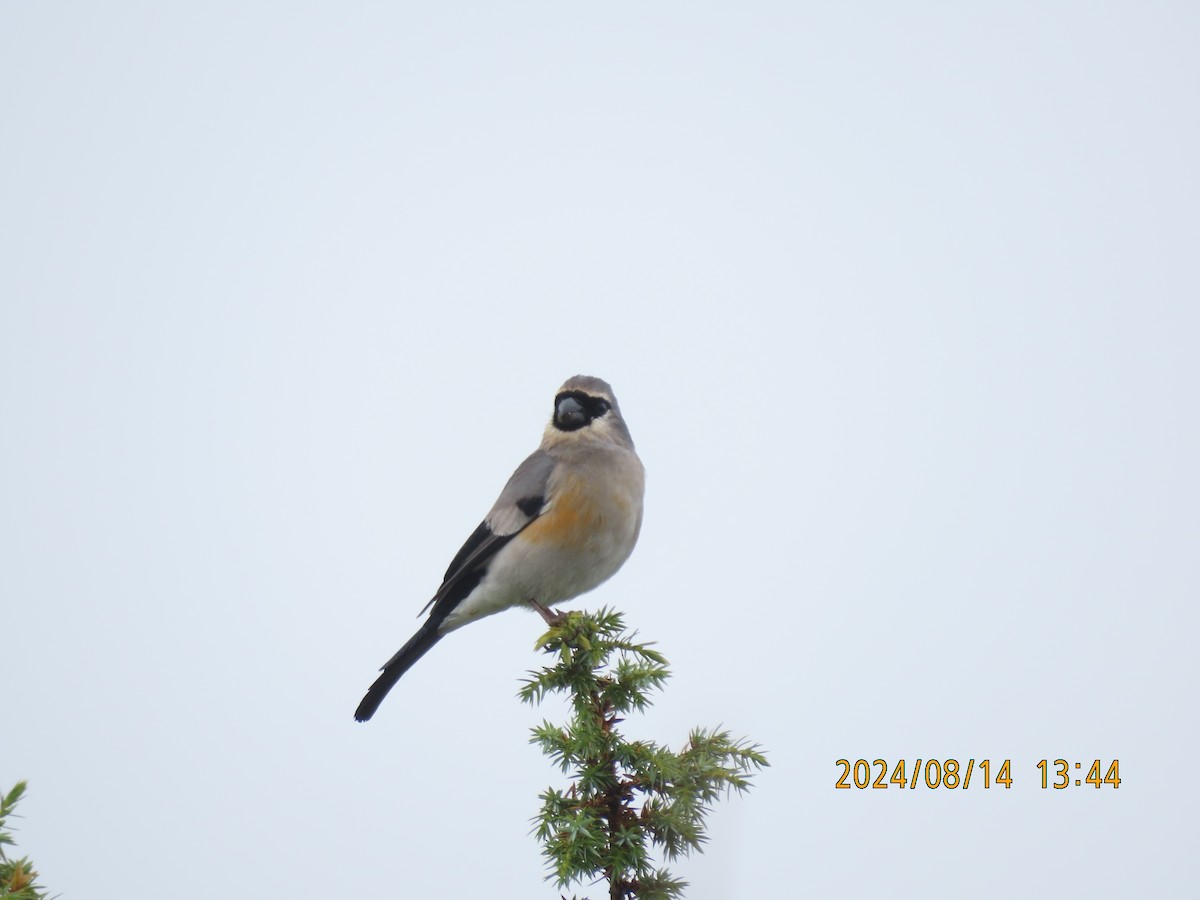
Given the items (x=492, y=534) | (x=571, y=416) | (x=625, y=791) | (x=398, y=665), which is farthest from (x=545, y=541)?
(x=625, y=791)

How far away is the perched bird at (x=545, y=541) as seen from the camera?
7934mm

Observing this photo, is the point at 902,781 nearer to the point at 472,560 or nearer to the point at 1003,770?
the point at 1003,770

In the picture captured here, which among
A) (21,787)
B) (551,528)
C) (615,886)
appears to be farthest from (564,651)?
(551,528)

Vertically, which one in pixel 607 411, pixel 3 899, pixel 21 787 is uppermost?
pixel 607 411

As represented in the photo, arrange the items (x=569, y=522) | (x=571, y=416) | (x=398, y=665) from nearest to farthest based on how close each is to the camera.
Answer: (x=569, y=522) → (x=398, y=665) → (x=571, y=416)

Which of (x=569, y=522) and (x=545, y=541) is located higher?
(x=569, y=522)

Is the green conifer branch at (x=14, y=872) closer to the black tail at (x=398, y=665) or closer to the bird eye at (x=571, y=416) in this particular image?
the black tail at (x=398, y=665)

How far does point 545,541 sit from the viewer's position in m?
7.93

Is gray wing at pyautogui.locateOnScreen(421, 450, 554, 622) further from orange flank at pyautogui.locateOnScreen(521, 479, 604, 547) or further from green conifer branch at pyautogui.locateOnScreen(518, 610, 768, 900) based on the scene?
green conifer branch at pyautogui.locateOnScreen(518, 610, 768, 900)

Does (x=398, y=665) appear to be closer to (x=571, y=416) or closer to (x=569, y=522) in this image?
(x=569, y=522)

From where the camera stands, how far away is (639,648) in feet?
16.8

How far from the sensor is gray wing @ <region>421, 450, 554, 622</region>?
27.0 ft

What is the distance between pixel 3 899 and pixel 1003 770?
591 cm

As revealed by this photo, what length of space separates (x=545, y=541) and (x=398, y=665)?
143 cm
